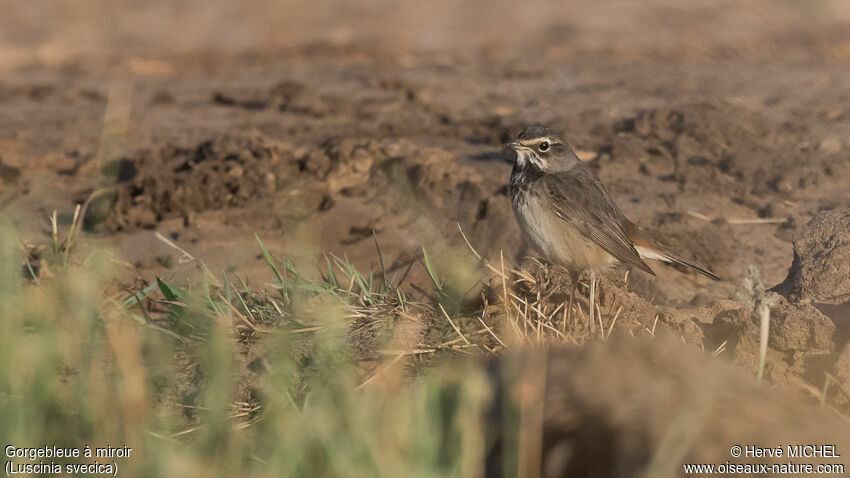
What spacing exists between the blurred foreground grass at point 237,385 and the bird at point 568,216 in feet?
3.39

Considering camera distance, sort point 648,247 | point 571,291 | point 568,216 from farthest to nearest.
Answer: point 648,247, point 568,216, point 571,291

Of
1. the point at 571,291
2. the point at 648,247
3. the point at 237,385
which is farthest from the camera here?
the point at 648,247

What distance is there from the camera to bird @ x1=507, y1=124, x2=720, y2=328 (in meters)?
5.73

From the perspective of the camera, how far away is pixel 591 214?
19.4 ft

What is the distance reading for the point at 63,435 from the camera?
3.81 metres

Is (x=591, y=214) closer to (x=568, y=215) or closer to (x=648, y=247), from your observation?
(x=568, y=215)

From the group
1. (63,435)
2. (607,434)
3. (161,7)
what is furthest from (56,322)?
(161,7)

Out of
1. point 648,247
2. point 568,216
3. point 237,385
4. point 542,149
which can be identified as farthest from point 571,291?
point 237,385

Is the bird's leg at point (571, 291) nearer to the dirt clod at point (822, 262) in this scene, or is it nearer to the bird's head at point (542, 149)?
the bird's head at point (542, 149)

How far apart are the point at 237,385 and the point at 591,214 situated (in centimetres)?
244

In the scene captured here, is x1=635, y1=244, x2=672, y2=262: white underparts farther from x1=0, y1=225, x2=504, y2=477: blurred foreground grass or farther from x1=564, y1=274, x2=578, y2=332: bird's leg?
x1=0, y1=225, x2=504, y2=477: blurred foreground grass

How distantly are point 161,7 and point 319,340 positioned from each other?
11788mm

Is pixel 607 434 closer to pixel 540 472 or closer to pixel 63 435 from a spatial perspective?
pixel 540 472

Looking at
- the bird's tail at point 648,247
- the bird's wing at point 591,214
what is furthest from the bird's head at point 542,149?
the bird's tail at point 648,247
